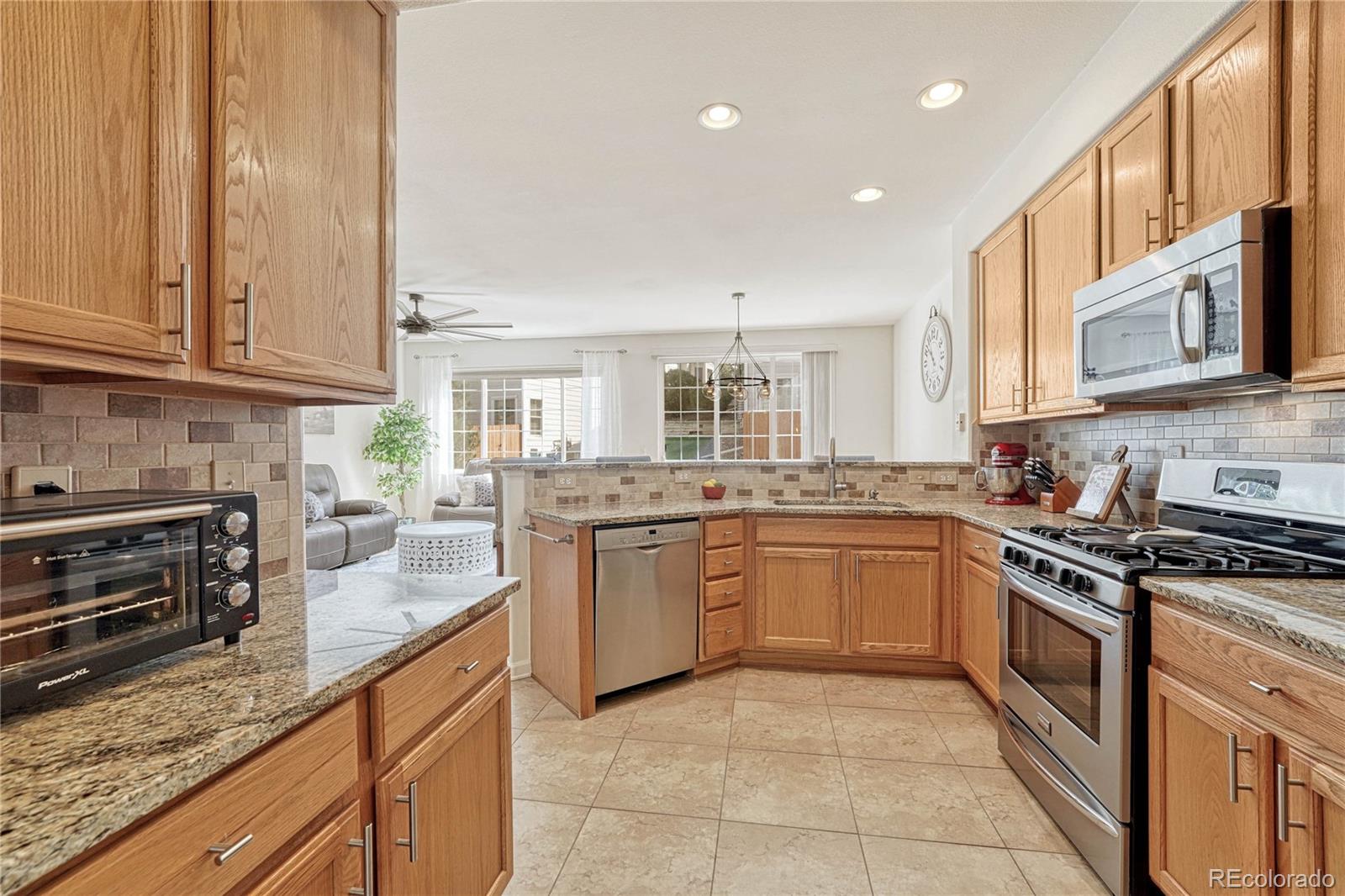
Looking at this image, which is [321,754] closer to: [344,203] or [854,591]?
[344,203]

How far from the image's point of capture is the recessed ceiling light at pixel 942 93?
7.14ft

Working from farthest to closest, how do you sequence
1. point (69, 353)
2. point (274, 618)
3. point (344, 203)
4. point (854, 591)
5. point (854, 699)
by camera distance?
point (854, 591)
point (854, 699)
point (344, 203)
point (274, 618)
point (69, 353)

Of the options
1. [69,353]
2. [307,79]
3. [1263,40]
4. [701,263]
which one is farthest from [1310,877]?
[701,263]

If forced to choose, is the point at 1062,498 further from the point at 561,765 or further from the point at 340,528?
the point at 340,528

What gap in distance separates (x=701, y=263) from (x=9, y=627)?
4.14 meters

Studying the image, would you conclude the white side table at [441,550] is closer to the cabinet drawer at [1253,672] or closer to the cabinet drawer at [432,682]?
the cabinet drawer at [432,682]

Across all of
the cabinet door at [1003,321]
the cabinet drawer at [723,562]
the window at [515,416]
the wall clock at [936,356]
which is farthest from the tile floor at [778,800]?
the window at [515,416]

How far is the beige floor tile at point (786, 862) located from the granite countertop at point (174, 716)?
1.09m

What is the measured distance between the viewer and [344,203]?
4.16 feet

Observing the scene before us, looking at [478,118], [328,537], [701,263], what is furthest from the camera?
[328,537]

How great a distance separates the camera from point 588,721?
2.50 metres

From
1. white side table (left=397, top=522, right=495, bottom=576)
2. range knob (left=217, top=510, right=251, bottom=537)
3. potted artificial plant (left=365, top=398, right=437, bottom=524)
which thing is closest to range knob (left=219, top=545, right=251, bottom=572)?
range knob (left=217, top=510, right=251, bottom=537)

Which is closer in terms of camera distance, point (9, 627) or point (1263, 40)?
point (9, 627)

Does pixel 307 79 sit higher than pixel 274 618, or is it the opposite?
pixel 307 79
